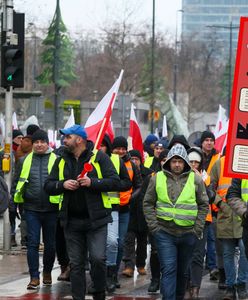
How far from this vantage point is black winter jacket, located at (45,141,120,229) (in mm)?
10609

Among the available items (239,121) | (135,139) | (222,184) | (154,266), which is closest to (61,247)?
(154,266)

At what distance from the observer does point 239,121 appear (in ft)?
30.5

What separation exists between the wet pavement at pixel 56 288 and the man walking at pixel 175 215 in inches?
70.0

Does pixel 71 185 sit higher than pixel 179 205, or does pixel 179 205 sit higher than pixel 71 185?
pixel 71 185

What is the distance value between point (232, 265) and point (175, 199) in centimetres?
204

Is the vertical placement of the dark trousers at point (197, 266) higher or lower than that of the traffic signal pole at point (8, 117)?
lower

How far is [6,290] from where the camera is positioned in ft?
40.9

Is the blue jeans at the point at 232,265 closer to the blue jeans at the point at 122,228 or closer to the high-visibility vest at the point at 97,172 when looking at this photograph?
the blue jeans at the point at 122,228

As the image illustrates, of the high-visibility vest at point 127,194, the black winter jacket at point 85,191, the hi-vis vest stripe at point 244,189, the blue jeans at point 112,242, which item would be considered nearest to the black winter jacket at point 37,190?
the blue jeans at point 112,242

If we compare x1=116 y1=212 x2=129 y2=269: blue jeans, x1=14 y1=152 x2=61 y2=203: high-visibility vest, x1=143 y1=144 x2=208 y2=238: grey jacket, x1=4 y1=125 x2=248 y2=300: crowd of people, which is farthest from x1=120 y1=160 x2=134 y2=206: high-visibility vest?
x1=143 y1=144 x2=208 y2=238: grey jacket

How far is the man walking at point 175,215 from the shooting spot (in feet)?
34.2

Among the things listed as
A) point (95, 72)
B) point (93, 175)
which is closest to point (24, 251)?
point (93, 175)

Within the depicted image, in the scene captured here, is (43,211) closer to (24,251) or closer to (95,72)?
(24,251)

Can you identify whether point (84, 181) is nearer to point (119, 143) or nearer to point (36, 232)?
point (36, 232)
